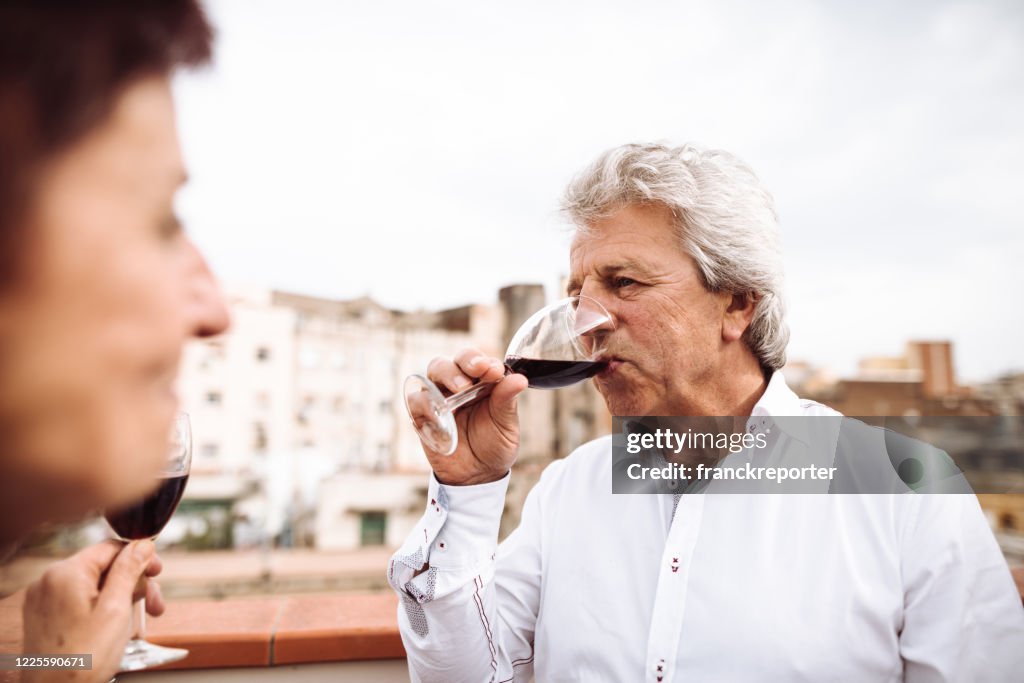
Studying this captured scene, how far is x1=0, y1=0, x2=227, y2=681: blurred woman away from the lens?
0.37 meters

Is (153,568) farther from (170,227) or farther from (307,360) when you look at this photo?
(307,360)

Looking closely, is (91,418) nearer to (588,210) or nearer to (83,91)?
(83,91)

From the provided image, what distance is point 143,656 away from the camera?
1033 mm

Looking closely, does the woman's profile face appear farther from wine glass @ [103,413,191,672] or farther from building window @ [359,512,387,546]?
building window @ [359,512,387,546]

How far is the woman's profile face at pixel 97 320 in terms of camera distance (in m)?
0.38

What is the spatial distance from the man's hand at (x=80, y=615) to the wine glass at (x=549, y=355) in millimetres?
568

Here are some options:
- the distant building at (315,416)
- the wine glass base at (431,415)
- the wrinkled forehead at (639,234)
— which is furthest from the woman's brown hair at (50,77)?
the distant building at (315,416)

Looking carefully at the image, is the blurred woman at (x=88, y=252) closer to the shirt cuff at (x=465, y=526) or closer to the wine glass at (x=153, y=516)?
the wine glass at (x=153, y=516)

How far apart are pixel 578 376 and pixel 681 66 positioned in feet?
50.1

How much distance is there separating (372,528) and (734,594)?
29867 millimetres

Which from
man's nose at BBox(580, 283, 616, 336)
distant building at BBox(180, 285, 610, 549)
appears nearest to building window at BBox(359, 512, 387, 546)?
distant building at BBox(180, 285, 610, 549)

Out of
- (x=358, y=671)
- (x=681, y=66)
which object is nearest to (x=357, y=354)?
(x=681, y=66)

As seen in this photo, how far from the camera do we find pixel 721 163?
184 cm

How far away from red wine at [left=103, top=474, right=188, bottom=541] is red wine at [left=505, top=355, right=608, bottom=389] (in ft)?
2.34
